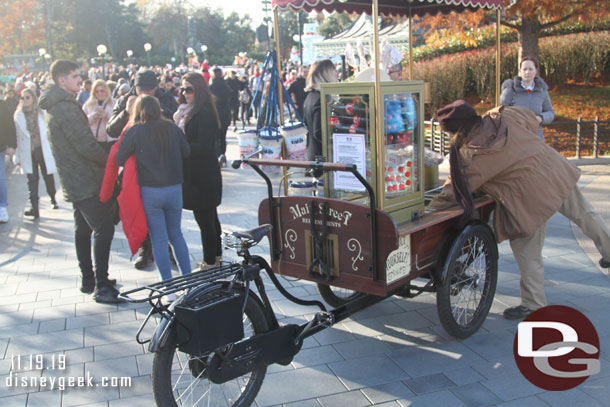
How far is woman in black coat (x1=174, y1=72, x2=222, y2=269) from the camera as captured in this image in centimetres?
534

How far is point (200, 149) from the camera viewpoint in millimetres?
5332

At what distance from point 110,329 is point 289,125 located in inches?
86.6

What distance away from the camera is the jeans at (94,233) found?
17.0 feet

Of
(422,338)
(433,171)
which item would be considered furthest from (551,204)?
(422,338)

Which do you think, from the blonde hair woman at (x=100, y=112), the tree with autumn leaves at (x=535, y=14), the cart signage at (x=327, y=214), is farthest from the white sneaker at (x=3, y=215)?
the tree with autumn leaves at (x=535, y=14)

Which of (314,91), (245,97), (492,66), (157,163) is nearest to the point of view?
(157,163)

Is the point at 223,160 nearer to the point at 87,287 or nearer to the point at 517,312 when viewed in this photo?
the point at 87,287

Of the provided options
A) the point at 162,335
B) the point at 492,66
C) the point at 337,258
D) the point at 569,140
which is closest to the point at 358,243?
the point at 337,258

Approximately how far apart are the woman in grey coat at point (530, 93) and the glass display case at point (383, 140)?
2.69 metres

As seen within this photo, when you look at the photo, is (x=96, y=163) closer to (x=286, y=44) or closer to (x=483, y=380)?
(x=483, y=380)

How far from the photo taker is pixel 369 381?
12.2 ft

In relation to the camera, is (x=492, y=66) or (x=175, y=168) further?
(x=492, y=66)

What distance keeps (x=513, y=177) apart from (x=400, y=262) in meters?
1.19

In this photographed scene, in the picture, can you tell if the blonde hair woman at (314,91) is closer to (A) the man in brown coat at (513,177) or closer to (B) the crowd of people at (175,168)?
(B) the crowd of people at (175,168)
